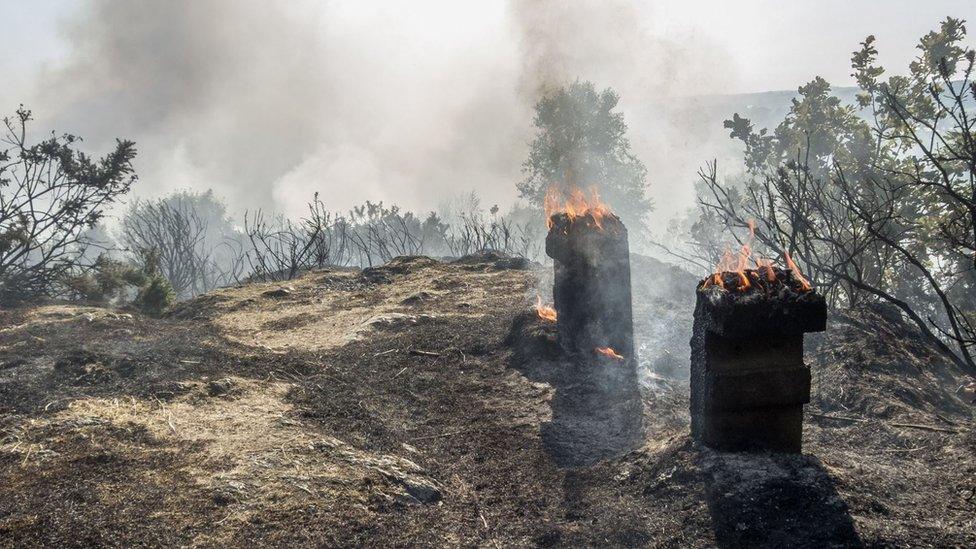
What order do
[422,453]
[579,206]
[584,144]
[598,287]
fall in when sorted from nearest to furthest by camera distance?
1. [422,453]
2. [598,287]
3. [579,206]
4. [584,144]

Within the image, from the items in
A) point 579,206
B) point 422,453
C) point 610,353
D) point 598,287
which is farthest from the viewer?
point 579,206

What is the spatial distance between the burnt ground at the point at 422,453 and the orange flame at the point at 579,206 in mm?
1534

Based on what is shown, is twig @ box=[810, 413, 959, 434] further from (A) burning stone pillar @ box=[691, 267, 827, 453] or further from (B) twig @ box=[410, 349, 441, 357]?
(B) twig @ box=[410, 349, 441, 357]

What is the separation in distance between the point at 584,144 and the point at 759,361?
31.6m

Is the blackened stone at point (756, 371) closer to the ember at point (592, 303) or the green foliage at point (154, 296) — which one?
the ember at point (592, 303)

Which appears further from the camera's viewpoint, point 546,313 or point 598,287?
point 546,313

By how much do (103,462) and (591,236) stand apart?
509 centimetres

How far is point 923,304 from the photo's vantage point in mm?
→ 13492

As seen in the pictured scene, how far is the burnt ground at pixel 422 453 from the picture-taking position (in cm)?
331

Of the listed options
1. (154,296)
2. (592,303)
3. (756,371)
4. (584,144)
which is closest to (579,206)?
(592,303)

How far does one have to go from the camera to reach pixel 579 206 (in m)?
7.38

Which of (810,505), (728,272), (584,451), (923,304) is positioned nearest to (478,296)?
(584,451)

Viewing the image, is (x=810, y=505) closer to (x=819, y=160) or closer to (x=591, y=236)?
(x=591, y=236)

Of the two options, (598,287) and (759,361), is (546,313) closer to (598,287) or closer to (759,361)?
(598,287)
